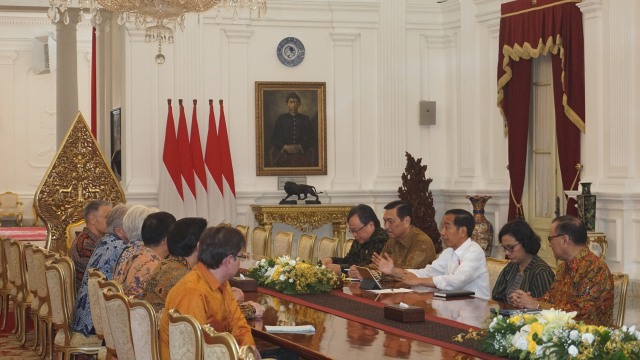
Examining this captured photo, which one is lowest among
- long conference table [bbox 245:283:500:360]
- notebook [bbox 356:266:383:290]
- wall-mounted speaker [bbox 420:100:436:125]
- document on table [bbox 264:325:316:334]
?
long conference table [bbox 245:283:500:360]

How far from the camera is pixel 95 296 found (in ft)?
18.7

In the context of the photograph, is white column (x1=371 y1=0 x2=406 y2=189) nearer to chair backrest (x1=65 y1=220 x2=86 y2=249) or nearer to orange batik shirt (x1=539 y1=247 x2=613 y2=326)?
chair backrest (x1=65 y1=220 x2=86 y2=249)

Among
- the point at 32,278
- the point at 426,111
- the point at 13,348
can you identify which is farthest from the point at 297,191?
the point at 32,278

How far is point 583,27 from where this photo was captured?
11.4 meters

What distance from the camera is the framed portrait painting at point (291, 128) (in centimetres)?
1364

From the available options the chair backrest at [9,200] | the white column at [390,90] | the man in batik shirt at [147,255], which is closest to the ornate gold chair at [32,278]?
the man in batik shirt at [147,255]

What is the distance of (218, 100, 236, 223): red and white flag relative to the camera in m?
13.2

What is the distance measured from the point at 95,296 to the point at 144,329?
1.29 meters

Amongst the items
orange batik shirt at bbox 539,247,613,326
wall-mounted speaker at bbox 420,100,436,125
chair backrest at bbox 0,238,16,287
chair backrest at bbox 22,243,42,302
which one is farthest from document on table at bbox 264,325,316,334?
wall-mounted speaker at bbox 420,100,436,125

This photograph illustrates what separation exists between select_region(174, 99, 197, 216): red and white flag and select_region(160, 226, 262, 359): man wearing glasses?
845cm

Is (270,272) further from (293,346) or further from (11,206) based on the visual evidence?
(11,206)

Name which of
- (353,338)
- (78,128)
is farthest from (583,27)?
(353,338)

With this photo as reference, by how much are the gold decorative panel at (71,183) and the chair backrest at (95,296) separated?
4.26 meters

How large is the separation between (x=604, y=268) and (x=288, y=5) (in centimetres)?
914
